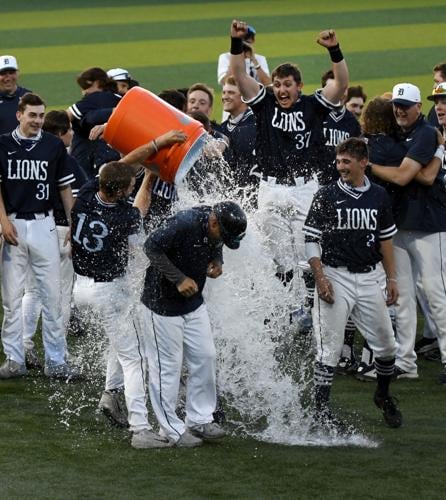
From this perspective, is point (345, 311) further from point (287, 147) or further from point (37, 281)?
point (37, 281)

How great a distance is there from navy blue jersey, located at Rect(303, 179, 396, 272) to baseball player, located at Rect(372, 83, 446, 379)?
48.6 inches

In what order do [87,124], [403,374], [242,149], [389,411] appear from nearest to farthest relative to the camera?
[389,411], [403,374], [242,149], [87,124]

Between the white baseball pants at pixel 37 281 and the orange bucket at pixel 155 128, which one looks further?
the white baseball pants at pixel 37 281

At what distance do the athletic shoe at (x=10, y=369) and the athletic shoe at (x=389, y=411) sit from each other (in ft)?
7.90

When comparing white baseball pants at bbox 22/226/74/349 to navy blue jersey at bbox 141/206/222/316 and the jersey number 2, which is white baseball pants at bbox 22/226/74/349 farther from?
navy blue jersey at bbox 141/206/222/316

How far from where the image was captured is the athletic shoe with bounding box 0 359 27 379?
8363mm

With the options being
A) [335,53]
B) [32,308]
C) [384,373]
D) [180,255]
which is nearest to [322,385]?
[384,373]

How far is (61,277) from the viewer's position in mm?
9289

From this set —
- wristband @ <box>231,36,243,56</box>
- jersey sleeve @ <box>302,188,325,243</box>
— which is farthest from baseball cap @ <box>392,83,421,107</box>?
jersey sleeve @ <box>302,188,325,243</box>

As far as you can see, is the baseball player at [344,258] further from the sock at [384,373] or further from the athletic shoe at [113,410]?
the athletic shoe at [113,410]

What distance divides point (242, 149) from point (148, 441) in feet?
10.7

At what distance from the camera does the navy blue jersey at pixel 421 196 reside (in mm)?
8344

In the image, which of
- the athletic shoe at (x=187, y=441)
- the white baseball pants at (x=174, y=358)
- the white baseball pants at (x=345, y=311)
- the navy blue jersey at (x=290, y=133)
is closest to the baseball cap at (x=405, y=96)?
the navy blue jersey at (x=290, y=133)

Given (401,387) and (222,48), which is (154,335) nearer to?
(401,387)
